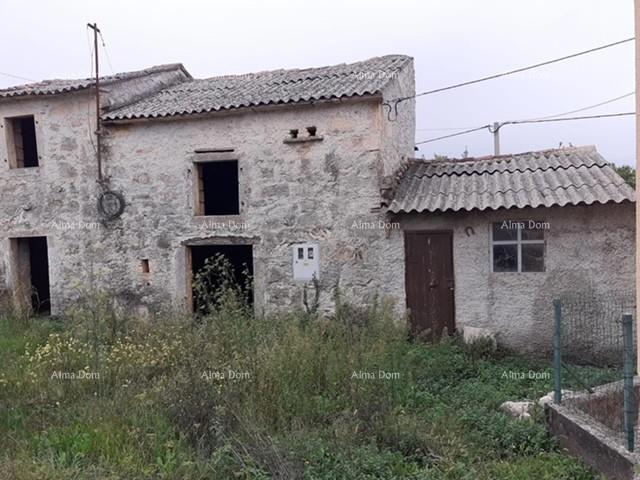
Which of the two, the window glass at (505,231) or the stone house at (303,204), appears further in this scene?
the window glass at (505,231)

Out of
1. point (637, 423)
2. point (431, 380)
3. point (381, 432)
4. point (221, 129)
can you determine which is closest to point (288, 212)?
point (221, 129)

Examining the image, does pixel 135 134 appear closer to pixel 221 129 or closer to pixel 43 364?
pixel 221 129

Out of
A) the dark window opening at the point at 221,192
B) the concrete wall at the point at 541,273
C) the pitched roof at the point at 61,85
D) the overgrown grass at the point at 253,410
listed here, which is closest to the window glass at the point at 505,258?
the concrete wall at the point at 541,273

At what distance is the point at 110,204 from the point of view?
1056 cm

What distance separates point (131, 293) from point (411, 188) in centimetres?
588

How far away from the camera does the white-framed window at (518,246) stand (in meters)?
8.45

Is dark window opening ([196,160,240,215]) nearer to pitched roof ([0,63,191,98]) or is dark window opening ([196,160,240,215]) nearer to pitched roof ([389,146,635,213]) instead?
pitched roof ([0,63,191,98])

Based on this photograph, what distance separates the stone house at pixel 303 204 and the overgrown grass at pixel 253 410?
7.22 ft

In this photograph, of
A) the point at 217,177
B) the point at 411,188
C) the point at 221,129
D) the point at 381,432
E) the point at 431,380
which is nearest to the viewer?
the point at 381,432

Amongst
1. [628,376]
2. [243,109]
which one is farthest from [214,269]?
[628,376]

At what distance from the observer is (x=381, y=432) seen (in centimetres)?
477

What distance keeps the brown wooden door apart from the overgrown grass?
191cm

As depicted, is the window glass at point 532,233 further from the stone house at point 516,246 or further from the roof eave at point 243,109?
the roof eave at point 243,109

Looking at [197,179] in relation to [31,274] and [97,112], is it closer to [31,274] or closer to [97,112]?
[97,112]
